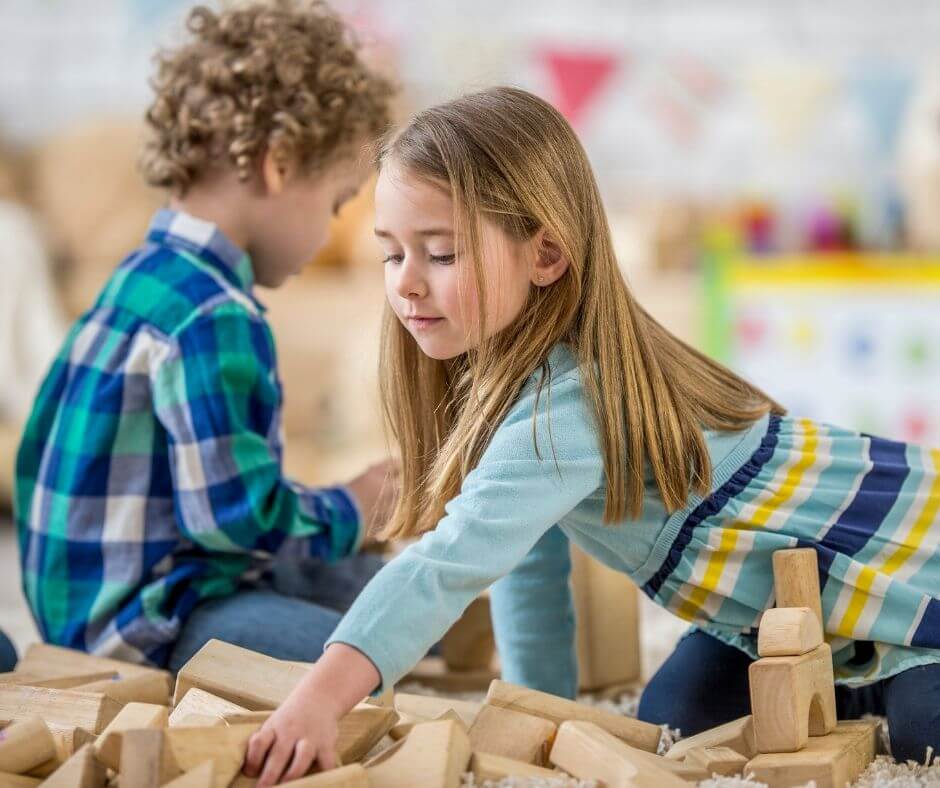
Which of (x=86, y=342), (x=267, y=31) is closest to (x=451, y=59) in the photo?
(x=267, y=31)

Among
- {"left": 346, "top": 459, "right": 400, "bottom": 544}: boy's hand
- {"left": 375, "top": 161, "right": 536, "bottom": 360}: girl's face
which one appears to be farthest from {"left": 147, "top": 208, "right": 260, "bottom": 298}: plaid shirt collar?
{"left": 375, "top": 161, "right": 536, "bottom": 360}: girl's face

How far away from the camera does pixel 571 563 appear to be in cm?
108

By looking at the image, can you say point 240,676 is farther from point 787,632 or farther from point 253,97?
point 253,97

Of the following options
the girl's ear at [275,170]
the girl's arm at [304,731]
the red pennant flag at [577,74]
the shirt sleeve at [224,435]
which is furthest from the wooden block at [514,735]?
the red pennant flag at [577,74]

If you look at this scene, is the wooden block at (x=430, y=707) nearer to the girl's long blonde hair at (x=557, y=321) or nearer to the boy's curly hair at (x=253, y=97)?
the girl's long blonde hair at (x=557, y=321)

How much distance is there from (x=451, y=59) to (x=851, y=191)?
3.21ft

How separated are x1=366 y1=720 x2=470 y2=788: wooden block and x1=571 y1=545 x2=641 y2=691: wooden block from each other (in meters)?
0.41

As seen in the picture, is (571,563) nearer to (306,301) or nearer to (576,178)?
(576,178)

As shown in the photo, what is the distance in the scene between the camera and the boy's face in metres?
1.16

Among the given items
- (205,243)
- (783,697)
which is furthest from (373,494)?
(783,697)

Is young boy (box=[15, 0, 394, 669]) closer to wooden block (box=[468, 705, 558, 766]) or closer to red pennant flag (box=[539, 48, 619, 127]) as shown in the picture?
wooden block (box=[468, 705, 558, 766])

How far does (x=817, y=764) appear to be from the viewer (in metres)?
0.76

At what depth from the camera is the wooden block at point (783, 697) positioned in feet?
2.56

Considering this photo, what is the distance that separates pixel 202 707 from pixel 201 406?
31cm
